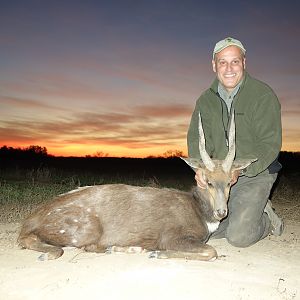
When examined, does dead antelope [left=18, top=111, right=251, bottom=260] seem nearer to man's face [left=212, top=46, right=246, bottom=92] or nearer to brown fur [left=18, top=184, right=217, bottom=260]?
brown fur [left=18, top=184, right=217, bottom=260]

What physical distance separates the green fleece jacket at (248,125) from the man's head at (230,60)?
196 millimetres

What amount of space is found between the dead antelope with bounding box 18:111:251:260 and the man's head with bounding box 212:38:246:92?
916mm

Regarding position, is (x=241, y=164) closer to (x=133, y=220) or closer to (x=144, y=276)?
(x=133, y=220)

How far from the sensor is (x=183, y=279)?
4.27 meters

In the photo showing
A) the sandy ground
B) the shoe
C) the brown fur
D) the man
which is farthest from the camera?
the shoe

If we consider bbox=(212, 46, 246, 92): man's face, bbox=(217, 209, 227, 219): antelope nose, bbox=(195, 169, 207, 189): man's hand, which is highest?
bbox=(212, 46, 246, 92): man's face

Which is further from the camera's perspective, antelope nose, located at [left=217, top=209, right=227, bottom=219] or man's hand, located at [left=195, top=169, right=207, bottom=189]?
man's hand, located at [left=195, top=169, right=207, bottom=189]

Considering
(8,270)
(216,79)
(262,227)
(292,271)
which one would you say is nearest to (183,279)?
(292,271)

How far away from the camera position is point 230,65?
6.35m

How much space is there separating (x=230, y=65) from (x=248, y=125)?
0.92 meters

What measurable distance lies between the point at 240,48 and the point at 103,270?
373cm

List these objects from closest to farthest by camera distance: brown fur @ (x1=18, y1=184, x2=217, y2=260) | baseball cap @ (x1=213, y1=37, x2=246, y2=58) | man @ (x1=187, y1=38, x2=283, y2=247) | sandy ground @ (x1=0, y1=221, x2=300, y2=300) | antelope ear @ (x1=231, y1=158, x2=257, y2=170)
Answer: sandy ground @ (x1=0, y1=221, x2=300, y2=300) < brown fur @ (x1=18, y1=184, x2=217, y2=260) < antelope ear @ (x1=231, y1=158, x2=257, y2=170) < man @ (x1=187, y1=38, x2=283, y2=247) < baseball cap @ (x1=213, y1=37, x2=246, y2=58)

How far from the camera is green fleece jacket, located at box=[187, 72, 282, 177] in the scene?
6.15 meters

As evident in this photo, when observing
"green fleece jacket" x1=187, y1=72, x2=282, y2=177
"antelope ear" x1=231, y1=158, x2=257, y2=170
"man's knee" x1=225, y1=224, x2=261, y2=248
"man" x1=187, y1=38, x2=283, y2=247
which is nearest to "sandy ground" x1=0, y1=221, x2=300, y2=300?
"man's knee" x1=225, y1=224, x2=261, y2=248
